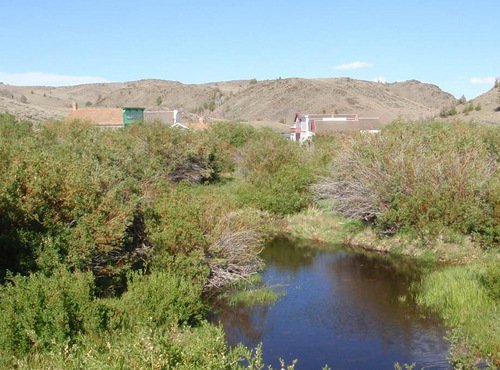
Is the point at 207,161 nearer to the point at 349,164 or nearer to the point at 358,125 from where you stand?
the point at 349,164

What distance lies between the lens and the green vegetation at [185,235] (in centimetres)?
1202

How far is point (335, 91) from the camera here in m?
129

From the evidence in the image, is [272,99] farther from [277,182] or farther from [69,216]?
[69,216]

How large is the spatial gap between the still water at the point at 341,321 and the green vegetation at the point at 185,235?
83cm

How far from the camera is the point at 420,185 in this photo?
25094 mm

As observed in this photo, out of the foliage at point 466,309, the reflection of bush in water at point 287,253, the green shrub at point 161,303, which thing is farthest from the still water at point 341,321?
the green shrub at point 161,303

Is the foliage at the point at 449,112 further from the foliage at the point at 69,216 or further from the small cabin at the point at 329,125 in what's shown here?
the foliage at the point at 69,216

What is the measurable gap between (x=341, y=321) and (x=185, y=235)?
5539 millimetres

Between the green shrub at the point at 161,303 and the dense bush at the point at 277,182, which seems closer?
the green shrub at the point at 161,303

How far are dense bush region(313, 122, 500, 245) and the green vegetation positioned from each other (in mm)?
75

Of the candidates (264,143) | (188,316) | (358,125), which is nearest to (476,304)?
(188,316)

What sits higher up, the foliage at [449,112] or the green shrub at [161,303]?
the foliage at [449,112]

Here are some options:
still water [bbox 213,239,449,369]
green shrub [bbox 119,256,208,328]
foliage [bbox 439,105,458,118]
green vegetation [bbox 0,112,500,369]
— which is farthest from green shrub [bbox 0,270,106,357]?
foliage [bbox 439,105,458,118]

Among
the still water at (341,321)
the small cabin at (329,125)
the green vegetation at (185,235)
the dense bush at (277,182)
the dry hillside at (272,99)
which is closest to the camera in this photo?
the green vegetation at (185,235)
